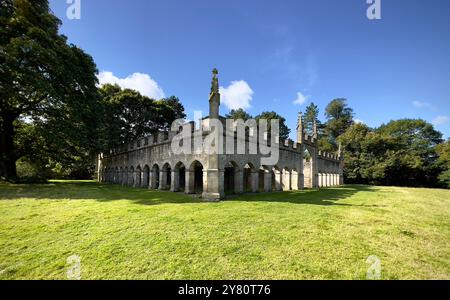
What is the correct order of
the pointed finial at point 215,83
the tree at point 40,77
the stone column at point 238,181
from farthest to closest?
the stone column at point 238,181
the tree at point 40,77
the pointed finial at point 215,83

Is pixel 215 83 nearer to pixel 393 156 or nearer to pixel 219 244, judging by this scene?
pixel 219 244

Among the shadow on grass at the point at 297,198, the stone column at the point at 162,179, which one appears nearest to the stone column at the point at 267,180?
the shadow on grass at the point at 297,198

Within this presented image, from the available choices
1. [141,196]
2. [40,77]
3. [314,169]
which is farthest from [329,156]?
[40,77]

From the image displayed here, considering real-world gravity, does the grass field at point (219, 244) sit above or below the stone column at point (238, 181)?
below

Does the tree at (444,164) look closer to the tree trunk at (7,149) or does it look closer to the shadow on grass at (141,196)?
the shadow on grass at (141,196)

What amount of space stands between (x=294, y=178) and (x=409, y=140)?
141 ft

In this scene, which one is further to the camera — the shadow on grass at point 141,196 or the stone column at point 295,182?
the stone column at point 295,182

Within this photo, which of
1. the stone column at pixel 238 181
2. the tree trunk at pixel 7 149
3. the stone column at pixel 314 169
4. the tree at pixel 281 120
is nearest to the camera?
the stone column at pixel 238 181

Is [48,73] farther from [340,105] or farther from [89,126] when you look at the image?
[340,105]

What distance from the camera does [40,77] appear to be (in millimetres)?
14781

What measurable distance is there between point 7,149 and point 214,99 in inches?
756

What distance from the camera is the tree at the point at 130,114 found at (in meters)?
27.7
